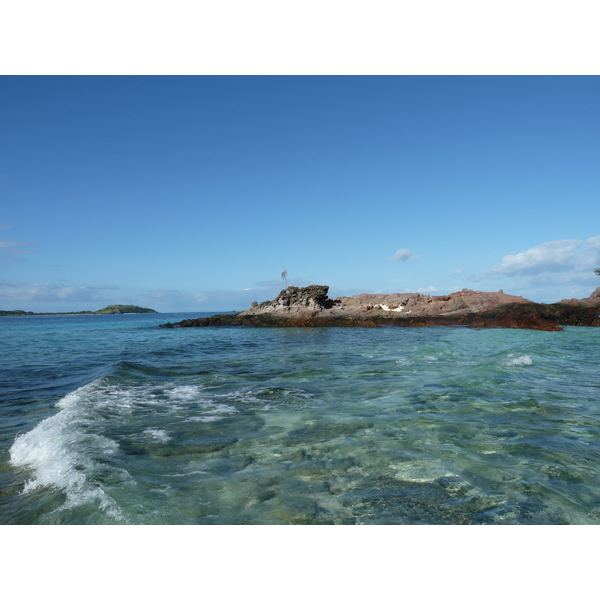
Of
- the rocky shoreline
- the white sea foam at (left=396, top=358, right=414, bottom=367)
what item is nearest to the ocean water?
the white sea foam at (left=396, top=358, right=414, bottom=367)

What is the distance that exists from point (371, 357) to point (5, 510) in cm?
1462

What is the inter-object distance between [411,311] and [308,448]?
4090cm

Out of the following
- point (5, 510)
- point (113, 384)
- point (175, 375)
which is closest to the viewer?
point (5, 510)

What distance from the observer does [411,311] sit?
44688 millimetres

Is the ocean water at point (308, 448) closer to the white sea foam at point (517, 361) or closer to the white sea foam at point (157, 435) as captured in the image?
the white sea foam at point (157, 435)

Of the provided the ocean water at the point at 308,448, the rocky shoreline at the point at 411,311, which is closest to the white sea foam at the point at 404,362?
the ocean water at the point at 308,448

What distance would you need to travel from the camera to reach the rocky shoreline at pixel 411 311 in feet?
116

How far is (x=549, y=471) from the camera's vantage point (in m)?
5.23

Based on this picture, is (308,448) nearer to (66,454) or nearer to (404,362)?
(66,454)

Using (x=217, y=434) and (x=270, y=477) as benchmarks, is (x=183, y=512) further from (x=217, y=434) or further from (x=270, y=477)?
→ (x=217, y=434)

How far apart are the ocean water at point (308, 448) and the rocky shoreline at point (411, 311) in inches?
1026

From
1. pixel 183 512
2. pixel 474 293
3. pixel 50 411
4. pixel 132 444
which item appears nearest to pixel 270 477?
pixel 183 512

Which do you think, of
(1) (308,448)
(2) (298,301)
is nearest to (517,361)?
(1) (308,448)

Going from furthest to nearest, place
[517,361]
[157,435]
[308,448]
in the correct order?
[517,361] → [157,435] → [308,448]
